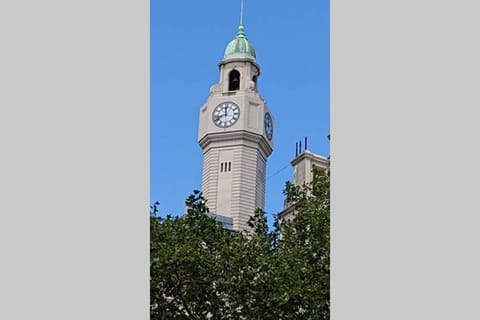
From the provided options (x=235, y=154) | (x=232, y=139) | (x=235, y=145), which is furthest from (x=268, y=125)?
(x=235, y=154)

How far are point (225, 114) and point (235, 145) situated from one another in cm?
221

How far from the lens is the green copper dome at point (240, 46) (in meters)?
48.0

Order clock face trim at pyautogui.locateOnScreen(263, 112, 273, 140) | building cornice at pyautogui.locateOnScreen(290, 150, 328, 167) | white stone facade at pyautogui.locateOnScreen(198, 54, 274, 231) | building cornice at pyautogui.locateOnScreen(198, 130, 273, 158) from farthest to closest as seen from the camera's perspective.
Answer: clock face trim at pyautogui.locateOnScreen(263, 112, 273, 140) → building cornice at pyautogui.locateOnScreen(198, 130, 273, 158) → white stone facade at pyautogui.locateOnScreen(198, 54, 274, 231) → building cornice at pyautogui.locateOnScreen(290, 150, 328, 167)

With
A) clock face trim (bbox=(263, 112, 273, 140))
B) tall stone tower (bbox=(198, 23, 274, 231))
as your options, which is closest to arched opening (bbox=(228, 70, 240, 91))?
tall stone tower (bbox=(198, 23, 274, 231))

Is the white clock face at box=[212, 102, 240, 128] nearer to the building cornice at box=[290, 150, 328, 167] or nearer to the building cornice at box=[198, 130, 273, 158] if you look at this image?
the building cornice at box=[198, 130, 273, 158]

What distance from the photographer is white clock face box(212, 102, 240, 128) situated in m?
45.1

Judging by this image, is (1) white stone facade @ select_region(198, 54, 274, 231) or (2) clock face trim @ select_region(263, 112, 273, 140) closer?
(1) white stone facade @ select_region(198, 54, 274, 231)

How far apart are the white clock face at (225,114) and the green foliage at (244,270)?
33.2m

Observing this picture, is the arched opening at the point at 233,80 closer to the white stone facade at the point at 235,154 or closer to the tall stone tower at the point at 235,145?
the tall stone tower at the point at 235,145

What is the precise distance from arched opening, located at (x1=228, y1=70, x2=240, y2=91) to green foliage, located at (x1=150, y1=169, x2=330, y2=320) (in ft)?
117

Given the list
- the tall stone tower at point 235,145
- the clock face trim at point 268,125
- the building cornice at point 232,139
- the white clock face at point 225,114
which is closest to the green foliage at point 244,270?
the tall stone tower at point 235,145

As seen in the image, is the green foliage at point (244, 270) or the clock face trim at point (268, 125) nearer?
the green foliage at point (244, 270)

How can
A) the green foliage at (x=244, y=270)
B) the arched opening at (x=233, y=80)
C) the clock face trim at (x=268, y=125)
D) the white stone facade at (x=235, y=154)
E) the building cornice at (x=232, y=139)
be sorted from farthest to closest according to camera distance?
the arched opening at (x=233, y=80), the clock face trim at (x=268, y=125), the building cornice at (x=232, y=139), the white stone facade at (x=235, y=154), the green foliage at (x=244, y=270)
